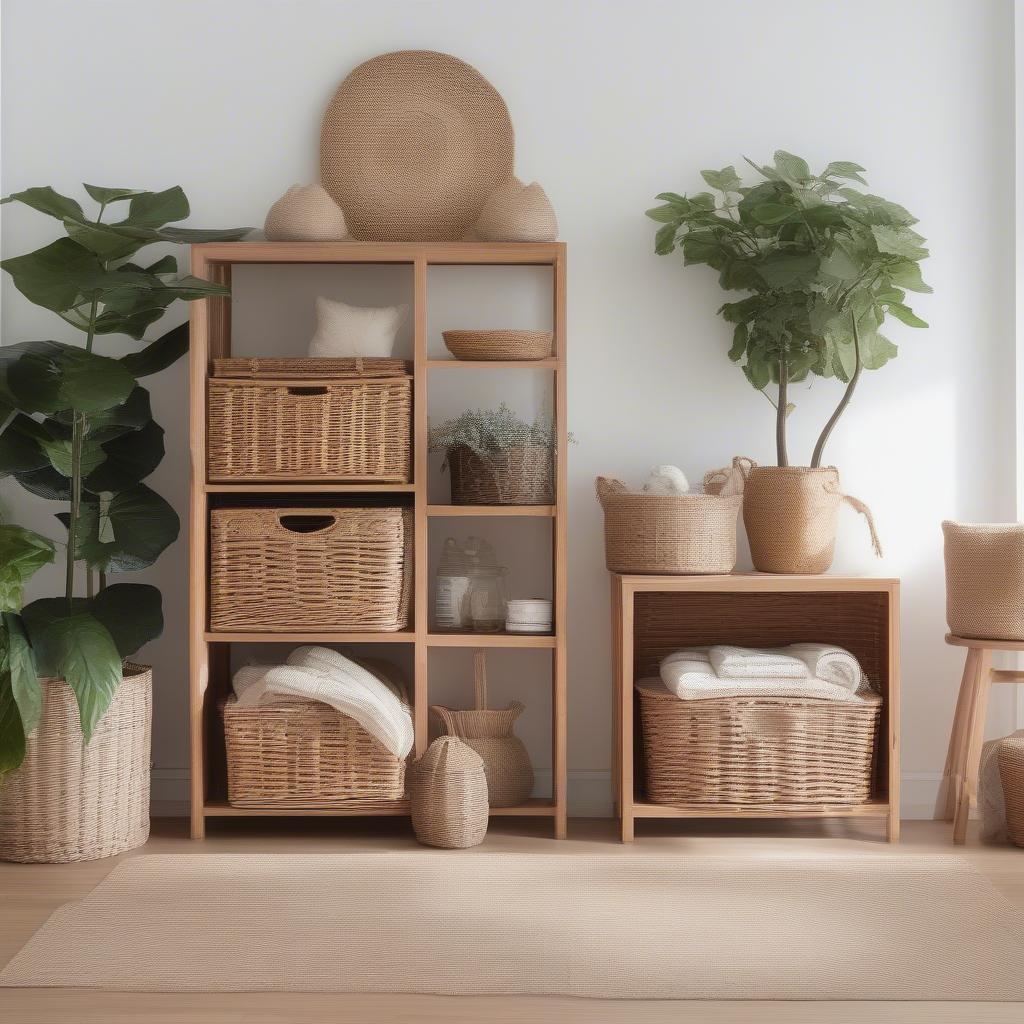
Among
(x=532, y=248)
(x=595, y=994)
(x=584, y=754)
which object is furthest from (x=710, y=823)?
(x=532, y=248)

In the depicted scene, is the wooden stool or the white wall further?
the white wall

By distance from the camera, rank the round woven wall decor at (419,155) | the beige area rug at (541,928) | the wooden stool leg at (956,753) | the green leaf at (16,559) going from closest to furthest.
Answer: the beige area rug at (541,928), the green leaf at (16,559), the wooden stool leg at (956,753), the round woven wall decor at (419,155)

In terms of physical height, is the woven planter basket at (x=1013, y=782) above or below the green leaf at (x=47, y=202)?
below

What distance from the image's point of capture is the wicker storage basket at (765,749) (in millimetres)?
2943

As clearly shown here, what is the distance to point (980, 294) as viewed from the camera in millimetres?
3307

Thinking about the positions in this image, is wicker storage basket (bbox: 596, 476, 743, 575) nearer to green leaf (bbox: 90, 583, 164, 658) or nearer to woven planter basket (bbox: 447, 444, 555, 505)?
woven planter basket (bbox: 447, 444, 555, 505)

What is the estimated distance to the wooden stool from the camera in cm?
297

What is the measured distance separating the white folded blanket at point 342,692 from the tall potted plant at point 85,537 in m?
0.29

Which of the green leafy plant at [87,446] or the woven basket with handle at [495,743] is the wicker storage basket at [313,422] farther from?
the woven basket with handle at [495,743]

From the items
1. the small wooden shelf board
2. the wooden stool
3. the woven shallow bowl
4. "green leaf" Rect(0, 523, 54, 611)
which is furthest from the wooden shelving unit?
the wooden stool

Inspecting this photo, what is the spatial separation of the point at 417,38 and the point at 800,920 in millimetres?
2485

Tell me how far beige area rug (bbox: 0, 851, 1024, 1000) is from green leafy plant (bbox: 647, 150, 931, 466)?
115 centimetres

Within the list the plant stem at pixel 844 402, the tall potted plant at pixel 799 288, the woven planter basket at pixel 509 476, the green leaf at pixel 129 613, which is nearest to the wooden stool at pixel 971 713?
the tall potted plant at pixel 799 288

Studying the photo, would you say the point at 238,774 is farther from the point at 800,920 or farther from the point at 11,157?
the point at 11,157
